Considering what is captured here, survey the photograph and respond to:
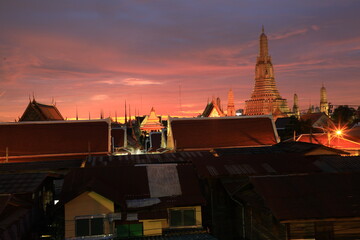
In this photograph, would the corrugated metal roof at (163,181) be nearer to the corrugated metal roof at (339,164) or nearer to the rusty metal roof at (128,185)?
the rusty metal roof at (128,185)

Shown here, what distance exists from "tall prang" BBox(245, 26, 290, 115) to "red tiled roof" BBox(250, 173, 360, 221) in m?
80.5

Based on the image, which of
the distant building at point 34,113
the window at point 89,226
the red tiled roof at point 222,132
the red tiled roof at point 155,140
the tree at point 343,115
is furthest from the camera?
the tree at point 343,115

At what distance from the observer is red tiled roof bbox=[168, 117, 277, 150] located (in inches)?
1299

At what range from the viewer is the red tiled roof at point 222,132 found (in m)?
33.0

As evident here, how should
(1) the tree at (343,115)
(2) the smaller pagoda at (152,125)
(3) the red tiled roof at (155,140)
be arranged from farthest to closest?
(1) the tree at (343,115), (2) the smaller pagoda at (152,125), (3) the red tiled roof at (155,140)

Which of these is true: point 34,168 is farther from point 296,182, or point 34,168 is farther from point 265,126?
point 265,126

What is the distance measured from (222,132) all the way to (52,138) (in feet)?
53.1

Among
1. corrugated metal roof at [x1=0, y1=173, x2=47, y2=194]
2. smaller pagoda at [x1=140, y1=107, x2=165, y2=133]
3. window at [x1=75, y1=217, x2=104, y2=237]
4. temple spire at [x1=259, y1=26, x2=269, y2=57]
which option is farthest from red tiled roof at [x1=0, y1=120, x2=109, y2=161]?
temple spire at [x1=259, y1=26, x2=269, y2=57]

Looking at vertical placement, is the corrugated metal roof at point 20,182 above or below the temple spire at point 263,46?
below

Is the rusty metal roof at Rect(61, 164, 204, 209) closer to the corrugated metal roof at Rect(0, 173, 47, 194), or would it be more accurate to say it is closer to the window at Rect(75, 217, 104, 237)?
the window at Rect(75, 217, 104, 237)

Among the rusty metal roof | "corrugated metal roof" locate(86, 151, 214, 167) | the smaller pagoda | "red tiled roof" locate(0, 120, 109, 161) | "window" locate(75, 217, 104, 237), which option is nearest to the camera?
"window" locate(75, 217, 104, 237)

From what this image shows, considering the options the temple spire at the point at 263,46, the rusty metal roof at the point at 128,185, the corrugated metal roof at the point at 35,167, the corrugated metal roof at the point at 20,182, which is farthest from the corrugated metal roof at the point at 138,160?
the temple spire at the point at 263,46

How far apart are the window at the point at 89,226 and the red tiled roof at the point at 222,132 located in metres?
19.5

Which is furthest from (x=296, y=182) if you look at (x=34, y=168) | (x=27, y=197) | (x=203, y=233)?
(x=34, y=168)
